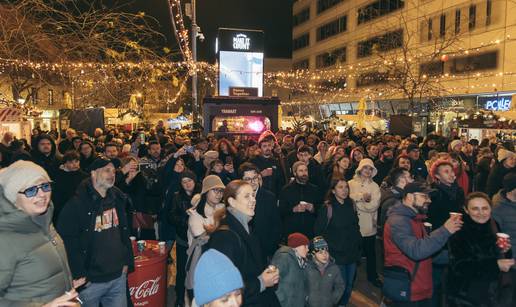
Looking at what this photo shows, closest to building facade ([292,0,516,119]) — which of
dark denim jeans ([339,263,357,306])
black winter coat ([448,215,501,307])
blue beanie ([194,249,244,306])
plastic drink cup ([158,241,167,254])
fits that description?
dark denim jeans ([339,263,357,306])

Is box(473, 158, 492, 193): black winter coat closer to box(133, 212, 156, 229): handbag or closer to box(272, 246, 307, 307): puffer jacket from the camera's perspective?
box(272, 246, 307, 307): puffer jacket

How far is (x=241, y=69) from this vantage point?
2511 centimetres

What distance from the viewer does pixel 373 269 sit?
262 inches

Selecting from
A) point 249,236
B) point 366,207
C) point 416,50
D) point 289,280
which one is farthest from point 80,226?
point 416,50

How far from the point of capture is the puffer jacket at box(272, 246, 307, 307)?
13.1ft

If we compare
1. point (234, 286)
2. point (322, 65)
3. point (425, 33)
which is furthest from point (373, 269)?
point (322, 65)

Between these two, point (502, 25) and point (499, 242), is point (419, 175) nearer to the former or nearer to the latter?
point (499, 242)

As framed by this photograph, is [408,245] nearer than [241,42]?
Yes

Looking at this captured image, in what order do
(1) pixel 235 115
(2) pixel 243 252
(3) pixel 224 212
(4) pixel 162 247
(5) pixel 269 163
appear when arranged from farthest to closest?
(1) pixel 235 115 < (5) pixel 269 163 < (4) pixel 162 247 < (3) pixel 224 212 < (2) pixel 243 252

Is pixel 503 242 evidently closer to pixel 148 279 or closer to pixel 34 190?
pixel 148 279

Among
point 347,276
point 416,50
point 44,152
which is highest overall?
point 416,50

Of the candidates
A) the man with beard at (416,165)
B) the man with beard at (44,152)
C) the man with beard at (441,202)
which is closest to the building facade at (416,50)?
the man with beard at (416,165)

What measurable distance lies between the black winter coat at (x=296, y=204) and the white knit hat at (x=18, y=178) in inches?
140

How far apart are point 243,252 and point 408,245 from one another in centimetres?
165
